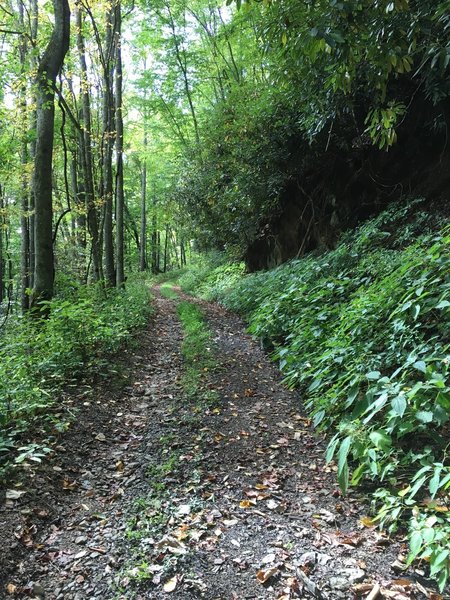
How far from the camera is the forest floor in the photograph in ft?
7.58

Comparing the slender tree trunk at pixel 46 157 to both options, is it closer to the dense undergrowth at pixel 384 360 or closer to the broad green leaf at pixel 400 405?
the dense undergrowth at pixel 384 360

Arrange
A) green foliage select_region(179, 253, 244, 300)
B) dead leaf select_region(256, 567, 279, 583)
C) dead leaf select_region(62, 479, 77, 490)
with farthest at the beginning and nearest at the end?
green foliage select_region(179, 253, 244, 300) < dead leaf select_region(62, 479, 77, 490) < dead leaf select_region(256, 567, 279, 583)

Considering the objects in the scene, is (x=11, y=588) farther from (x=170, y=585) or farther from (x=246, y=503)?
(x=246, y=503)

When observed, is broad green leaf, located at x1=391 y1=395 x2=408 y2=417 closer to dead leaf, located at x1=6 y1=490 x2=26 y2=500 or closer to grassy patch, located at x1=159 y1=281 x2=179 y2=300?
dead leaf, located at x1=6 y1=490 x2=26 y2=500

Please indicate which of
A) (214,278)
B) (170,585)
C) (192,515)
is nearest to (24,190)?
(214,278)

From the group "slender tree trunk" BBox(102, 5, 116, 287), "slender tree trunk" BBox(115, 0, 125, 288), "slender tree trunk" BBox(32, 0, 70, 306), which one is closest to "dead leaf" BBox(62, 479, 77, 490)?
"slender tree trunk" BBox(32, 0, 70, 306)

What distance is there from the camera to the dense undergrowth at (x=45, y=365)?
11.9 feet

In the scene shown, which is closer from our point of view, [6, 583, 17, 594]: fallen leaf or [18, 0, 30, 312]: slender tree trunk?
[6, 583, 17, 594]: fallen leaf

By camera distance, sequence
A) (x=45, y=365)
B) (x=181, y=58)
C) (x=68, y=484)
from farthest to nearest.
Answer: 1. (x=181, y=58)
2. (x=45, y=365)
3. (x=68, y=484)

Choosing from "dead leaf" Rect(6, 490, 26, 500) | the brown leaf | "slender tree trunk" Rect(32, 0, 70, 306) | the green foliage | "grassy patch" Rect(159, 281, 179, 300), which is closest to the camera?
"dead leaf" Rect(6, 490, 26, 500)

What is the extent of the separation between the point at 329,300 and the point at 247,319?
3.21 metres

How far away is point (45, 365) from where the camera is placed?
4.96 m

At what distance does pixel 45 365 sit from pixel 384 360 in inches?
165

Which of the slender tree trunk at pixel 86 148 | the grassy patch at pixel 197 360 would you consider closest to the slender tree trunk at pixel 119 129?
the slender tree trunk at pixel 86 148
